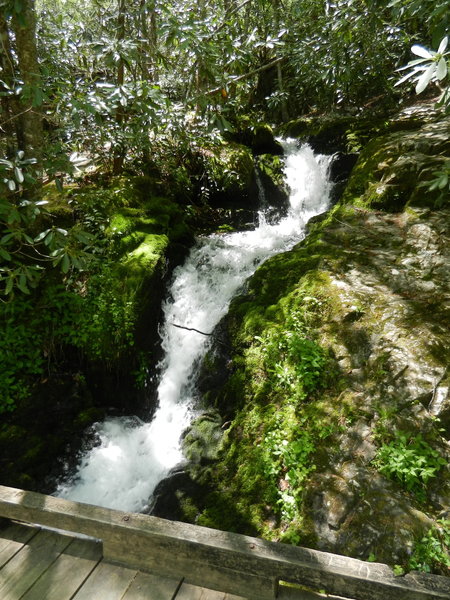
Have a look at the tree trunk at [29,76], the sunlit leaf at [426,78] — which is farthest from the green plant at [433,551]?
the tree trunk at [29,76]

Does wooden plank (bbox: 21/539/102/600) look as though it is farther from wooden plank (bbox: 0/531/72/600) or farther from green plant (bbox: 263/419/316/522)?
green plant (bbox: 263/419/316/522)

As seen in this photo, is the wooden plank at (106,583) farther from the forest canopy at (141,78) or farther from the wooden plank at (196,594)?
the forest canopy at (141,78)

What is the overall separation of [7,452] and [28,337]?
143 cm

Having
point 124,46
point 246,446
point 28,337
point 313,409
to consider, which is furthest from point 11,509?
point 124,46

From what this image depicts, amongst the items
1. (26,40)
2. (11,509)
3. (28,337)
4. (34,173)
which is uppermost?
(26,40)

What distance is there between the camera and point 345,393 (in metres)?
3.73

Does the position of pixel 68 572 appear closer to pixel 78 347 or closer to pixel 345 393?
pixel 345 393

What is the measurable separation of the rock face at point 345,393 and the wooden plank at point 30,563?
5.01 feet

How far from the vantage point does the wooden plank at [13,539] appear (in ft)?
8.23

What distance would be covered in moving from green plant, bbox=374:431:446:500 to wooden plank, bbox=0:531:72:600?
2.47 m

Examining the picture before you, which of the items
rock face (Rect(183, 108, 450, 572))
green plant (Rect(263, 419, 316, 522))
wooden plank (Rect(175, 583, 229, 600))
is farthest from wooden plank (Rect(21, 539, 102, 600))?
green plant (Rect(263, 419, 316, 522))

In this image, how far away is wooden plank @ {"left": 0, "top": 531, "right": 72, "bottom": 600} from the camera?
2.29 metres

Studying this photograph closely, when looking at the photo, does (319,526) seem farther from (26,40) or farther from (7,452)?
(26,40)

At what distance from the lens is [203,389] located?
533 cm
